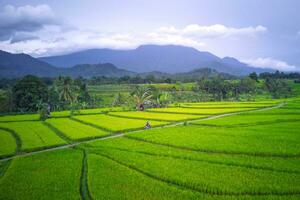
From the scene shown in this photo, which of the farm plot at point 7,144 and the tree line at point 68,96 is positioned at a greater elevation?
the tree line at point 68,96

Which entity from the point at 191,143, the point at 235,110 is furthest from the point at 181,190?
the point at 235,110

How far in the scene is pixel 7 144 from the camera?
2555 centimetres

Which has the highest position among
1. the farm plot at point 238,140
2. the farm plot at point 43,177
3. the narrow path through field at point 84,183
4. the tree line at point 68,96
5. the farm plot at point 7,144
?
the tree line at point 68,96

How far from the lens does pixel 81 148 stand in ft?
79.7

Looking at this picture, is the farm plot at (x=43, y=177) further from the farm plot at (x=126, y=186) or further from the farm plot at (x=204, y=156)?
the farm plot at (x=204, y=156)

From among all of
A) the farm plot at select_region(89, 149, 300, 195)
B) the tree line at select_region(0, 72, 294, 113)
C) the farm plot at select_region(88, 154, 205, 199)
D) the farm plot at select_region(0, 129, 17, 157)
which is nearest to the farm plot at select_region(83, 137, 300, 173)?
the farm plot at select_region(89, 149, 300, 195)

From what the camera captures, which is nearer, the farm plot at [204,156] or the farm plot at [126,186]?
the farm plot at [126,186]

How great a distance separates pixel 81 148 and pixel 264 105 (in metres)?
34.4

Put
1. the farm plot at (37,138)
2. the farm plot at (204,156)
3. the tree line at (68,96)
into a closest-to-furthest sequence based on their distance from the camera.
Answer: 1. the farm plot at (204,156)
2. the farm plot at (37,138)
3. the tree line at (68,96)

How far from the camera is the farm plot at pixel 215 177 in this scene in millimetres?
12969

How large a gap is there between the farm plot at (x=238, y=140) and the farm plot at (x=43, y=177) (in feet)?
26.3

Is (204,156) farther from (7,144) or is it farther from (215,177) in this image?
(7,144)

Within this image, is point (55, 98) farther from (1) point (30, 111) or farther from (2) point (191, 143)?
(2) point (191, 143)

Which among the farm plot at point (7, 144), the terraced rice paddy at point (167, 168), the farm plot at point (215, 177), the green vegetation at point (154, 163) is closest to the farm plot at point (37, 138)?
the green vegetation at point (154, 163)
